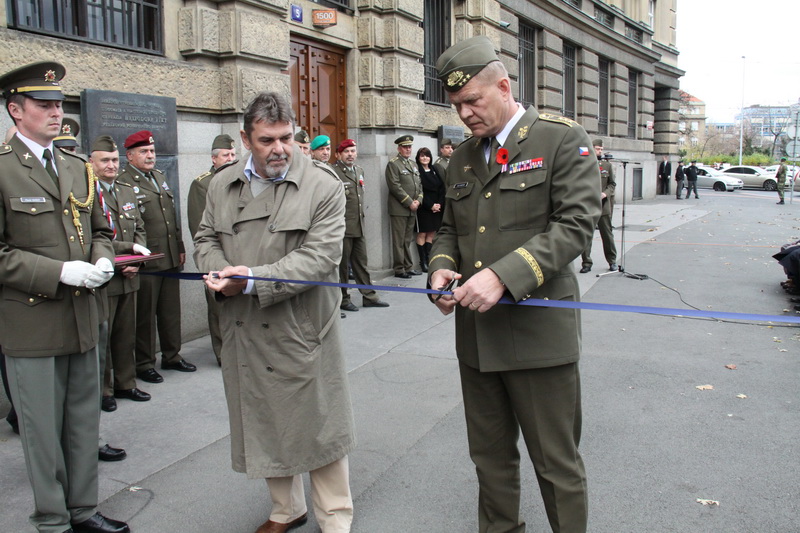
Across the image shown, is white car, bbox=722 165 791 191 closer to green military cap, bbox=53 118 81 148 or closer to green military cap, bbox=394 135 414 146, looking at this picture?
green military cap, bbox=394 135 414 146

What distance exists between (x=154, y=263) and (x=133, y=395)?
1141mm

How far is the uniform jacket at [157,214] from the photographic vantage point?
224 inches

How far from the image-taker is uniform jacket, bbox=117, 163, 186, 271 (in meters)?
5.68

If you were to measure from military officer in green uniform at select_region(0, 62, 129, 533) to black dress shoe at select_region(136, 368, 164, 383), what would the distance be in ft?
7.96

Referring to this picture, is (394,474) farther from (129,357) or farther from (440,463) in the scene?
(129,357)

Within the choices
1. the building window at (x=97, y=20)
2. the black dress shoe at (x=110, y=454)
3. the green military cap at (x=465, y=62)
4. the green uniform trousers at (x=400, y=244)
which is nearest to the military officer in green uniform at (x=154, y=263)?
the building window at (x=97, y=20)

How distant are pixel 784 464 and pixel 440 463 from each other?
1951 mm

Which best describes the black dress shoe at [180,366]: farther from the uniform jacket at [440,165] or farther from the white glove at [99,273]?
the uniform jacket at [440,165]

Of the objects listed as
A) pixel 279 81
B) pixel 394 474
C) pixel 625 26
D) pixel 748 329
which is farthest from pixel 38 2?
pixel 625 26

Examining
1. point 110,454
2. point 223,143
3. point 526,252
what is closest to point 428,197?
point 223,143

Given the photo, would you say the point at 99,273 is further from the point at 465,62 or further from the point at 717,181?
the point at 717,181

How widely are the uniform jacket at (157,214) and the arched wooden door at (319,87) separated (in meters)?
3.28

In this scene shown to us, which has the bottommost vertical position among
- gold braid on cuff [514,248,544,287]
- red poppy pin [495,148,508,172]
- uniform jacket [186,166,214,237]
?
gold braid on cuff [514,248,544,287]

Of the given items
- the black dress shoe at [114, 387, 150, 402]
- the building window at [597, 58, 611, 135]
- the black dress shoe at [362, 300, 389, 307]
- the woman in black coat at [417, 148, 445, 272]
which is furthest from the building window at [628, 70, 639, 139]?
the black dress shoe at [114, 387, 150, 402]
